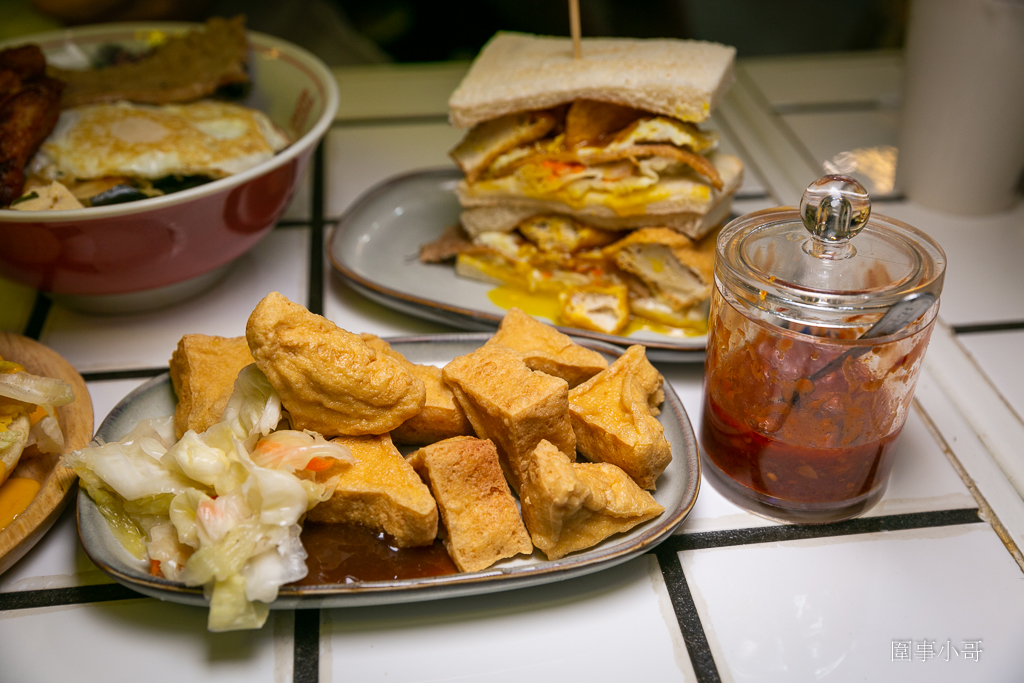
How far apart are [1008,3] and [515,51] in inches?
38.1

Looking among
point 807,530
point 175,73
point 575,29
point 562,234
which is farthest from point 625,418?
point 175,73

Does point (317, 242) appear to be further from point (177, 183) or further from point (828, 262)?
point (828, 262)

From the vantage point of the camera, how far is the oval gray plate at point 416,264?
1.30 meters

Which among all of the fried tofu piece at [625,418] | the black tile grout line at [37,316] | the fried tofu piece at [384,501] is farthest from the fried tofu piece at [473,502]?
the black tile grout line at [37,316]

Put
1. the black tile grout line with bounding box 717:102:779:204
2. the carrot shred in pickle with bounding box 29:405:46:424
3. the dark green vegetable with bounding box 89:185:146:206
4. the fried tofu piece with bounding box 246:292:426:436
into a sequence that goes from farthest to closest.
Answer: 1. the black tile grout line with bounding box 717:102:779:204
2. the dark green vegetable with bounding box 89:185:146:206
3. the carrot shred in pickle with bounding box 29:405:46:424
4. the fried tofu piece with bounding box 246:292:426:436

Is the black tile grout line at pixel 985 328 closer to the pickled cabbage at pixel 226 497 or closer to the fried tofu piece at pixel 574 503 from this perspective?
the fried tofu piece at pixel 574 503

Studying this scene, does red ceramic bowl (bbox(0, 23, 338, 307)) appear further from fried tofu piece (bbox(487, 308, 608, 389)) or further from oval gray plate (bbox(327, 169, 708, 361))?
fried tofu piece (bbox(487, 308, 608, 389))

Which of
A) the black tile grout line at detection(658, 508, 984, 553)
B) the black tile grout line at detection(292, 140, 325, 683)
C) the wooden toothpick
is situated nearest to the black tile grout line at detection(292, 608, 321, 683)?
the black tile grout line at detection(292, 140, 325, 683)

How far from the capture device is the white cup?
58.0 inches

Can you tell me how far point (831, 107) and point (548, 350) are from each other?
1.51 metres

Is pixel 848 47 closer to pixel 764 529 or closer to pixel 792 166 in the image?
pixel 792 166

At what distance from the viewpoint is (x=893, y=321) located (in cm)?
84

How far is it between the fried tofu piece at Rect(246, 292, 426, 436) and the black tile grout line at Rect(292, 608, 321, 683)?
227 mm

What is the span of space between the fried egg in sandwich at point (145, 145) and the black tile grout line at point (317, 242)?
22cm
